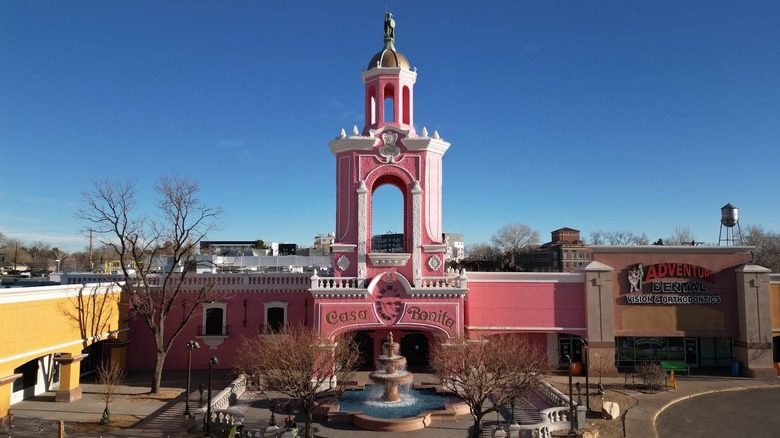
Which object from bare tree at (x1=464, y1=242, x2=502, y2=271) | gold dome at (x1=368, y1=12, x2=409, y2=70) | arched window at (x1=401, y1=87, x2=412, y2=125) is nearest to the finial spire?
gold dome at (x1=368, y1=12, x2=409, y2=70)

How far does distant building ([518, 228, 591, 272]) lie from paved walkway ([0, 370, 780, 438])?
7067 cm

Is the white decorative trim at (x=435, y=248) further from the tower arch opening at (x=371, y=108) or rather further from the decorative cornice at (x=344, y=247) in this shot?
the tower arch opening at (x=371, y=108)

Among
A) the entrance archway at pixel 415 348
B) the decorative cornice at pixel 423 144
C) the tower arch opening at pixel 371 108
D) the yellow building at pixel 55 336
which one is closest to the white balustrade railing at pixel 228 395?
the yellow building at pixel 55 336

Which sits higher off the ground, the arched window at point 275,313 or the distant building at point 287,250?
the distant building at point 287,250

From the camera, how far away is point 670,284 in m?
30.5

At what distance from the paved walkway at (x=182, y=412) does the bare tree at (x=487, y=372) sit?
201cm

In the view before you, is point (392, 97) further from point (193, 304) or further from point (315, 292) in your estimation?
point (193, 304)

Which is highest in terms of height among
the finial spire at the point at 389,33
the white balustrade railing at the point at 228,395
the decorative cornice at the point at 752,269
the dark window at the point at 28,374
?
the finial spire at the point at 389,33

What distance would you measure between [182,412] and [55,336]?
784cm

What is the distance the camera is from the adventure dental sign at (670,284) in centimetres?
3030

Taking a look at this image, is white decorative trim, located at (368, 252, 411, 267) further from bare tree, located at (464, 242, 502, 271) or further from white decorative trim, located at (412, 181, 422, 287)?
bare tree, located at (464, 242, 502, 271)

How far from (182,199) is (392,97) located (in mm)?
13411

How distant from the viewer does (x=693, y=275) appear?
3053 centimetres

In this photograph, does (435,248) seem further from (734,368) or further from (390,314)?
(734,368)
